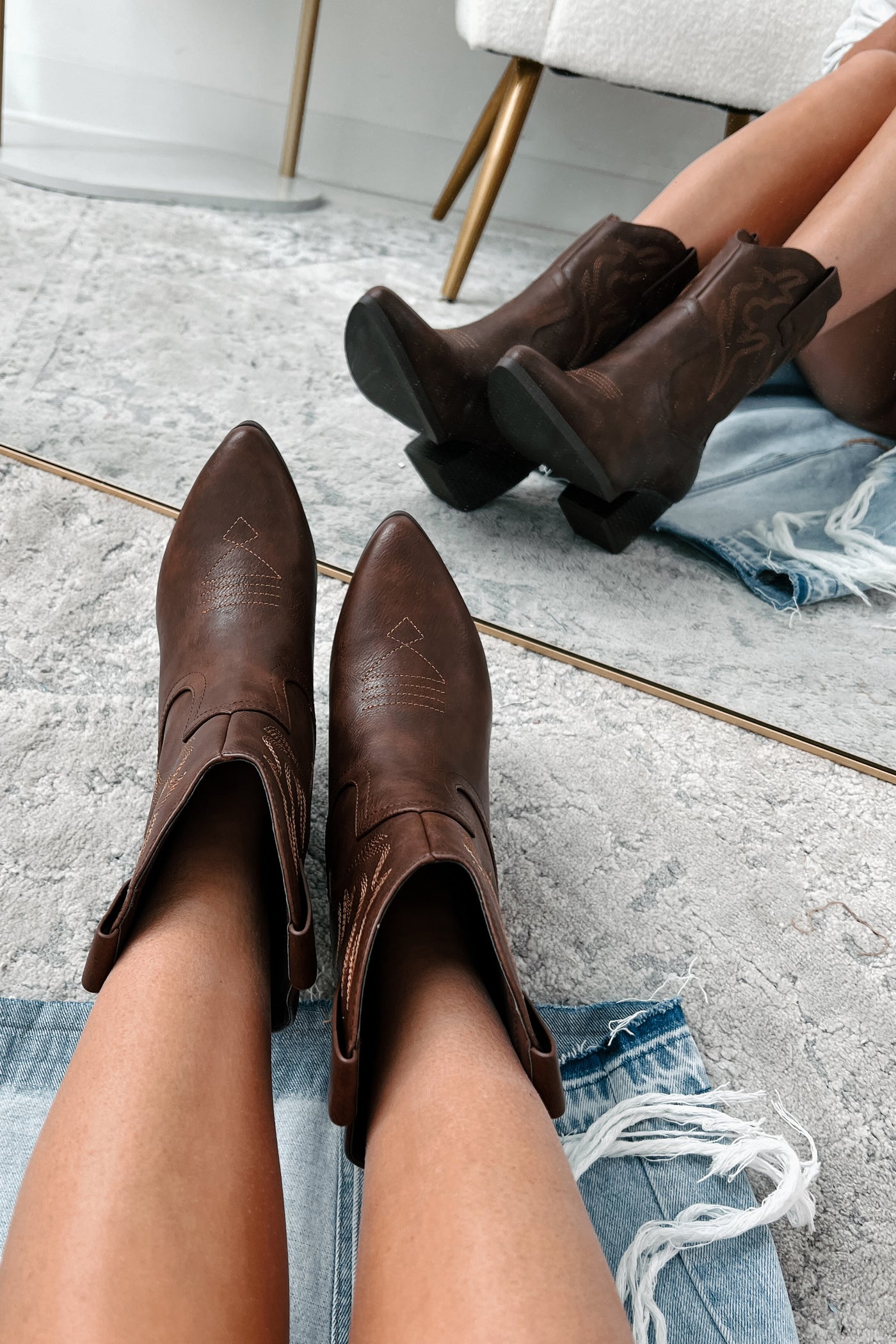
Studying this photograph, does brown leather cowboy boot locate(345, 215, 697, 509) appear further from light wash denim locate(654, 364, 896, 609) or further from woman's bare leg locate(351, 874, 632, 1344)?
woman's bare leg locate(351, 874, 632, 1344)

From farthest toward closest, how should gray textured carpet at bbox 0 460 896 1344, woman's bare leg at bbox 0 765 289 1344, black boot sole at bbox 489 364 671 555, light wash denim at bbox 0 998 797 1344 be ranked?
1. black boot sole at bbox 489 364 671 555
2. gray textured carpet at bbox 0 460 896 1344
3. light wash denim at bbox 0 998 797 1344
4. woman's bare leg at bbox 0 765 289 1344

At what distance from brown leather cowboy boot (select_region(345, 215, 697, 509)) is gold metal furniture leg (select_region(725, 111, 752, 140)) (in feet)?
0.36

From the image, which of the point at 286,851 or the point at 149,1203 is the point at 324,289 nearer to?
the point at 286,851

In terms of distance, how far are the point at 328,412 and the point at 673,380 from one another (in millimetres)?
361

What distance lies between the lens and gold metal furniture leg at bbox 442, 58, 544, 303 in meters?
0.88

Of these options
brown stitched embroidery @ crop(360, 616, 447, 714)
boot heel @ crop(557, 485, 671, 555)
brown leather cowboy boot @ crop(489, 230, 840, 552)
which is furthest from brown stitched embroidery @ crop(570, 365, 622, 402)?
brown stitched embroidery @ crop(360, 616, 447, 714)

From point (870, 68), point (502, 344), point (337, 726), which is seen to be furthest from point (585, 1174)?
point (870, 68)

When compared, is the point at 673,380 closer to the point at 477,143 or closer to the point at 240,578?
the point at 477,143

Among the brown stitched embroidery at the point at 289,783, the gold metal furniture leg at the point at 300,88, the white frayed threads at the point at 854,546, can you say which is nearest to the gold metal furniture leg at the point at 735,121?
the white frayed threads at the point at 854,546

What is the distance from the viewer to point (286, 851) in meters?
0.45

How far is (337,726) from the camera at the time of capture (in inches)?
24.1

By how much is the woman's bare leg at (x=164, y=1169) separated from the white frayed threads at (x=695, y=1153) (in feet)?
0.59

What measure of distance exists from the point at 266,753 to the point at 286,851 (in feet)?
0.23

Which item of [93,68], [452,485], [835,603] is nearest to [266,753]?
[452,485]
